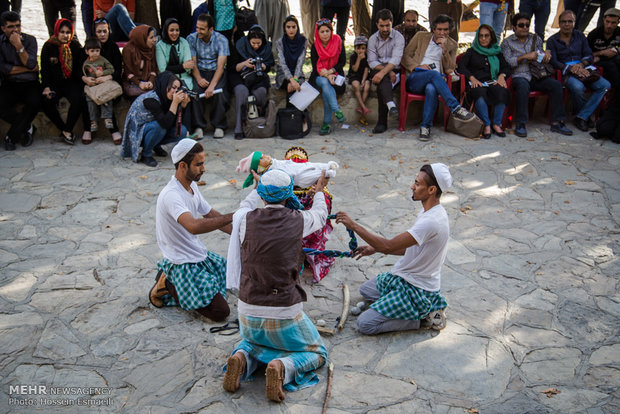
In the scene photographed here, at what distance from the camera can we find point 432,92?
9117 mm

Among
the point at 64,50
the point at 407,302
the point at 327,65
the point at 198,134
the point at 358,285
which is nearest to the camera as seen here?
the point at 407,302

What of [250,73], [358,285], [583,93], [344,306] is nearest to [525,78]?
[583,93]

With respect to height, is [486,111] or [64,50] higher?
[64,50]

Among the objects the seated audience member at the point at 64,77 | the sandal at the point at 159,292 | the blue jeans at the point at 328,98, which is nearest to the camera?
the sandal at the point at 159,292

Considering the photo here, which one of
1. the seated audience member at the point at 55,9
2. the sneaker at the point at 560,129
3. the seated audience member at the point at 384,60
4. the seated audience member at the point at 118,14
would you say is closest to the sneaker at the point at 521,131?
the sneaker at the point at 560,129

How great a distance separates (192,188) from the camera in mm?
4945

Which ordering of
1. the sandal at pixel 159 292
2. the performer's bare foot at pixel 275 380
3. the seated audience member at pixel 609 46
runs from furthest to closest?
the seated audience member at pixel 609 46 → the sandal at pixel 159 292 → the performer's bare foot at pixel 275 380

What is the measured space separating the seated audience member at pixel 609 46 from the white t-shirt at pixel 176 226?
7765 millimetres

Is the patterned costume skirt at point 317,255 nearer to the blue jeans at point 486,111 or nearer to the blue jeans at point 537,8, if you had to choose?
the blue jeans at point 486,111

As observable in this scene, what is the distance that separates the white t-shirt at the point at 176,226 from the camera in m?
4.62

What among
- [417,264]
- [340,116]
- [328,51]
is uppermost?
[328,51]

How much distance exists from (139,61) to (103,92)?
0.72 meters

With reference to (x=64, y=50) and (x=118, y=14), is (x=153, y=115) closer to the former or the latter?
(x=64, y=50)

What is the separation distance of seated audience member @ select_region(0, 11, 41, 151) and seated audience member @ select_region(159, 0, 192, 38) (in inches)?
84.1
